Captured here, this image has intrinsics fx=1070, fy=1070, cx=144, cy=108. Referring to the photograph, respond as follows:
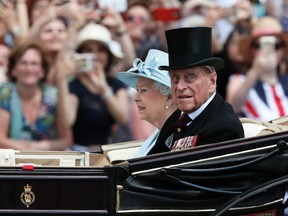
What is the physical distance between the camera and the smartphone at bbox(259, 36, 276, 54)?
9.31 m

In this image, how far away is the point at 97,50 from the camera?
30.2ft

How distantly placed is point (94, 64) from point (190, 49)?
3.09 meters

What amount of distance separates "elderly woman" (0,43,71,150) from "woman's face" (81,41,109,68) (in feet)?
1.75

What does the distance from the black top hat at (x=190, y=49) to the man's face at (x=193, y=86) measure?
0.05 m

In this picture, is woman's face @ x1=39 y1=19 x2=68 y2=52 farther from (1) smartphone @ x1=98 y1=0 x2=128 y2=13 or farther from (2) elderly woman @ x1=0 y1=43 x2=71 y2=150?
(1) smartphone @ x1=98 y1=0 x2=128 y2=13

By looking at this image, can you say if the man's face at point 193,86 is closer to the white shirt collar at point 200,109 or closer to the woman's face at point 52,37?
the white shirt collar at point 200,109

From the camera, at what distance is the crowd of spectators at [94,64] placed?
342 inches

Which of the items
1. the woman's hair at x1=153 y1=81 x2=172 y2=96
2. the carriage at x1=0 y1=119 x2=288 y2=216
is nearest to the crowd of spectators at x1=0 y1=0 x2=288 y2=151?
the woman's hair at x1=153 y1=81 x2=172 y2=96

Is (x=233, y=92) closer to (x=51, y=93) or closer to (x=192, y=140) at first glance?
(x=51, y=93)

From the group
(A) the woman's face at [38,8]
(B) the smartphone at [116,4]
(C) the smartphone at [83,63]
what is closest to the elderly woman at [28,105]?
(C) the smartphone at [83,63]

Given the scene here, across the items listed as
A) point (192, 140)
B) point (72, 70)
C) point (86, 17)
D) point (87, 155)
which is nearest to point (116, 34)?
point (86, 17)

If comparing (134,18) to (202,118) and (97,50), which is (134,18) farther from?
(202,118)

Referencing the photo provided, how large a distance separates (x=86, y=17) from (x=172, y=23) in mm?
1159

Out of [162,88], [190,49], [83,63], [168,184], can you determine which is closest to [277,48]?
[83,63]
